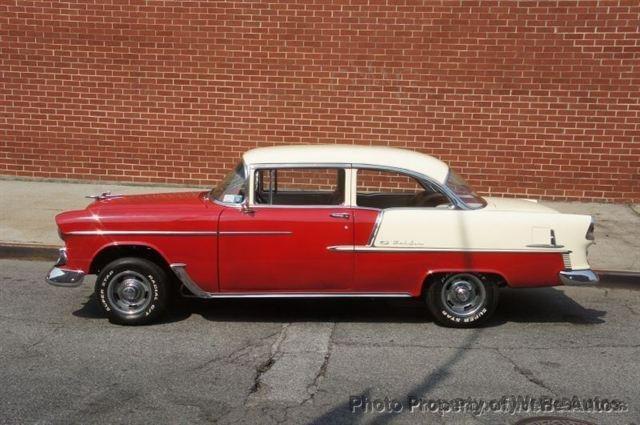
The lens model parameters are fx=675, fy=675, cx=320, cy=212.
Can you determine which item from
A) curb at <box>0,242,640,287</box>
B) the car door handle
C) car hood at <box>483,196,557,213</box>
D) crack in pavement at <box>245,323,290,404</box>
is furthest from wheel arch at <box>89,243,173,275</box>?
car hood at <box>483,196,557,213</box>

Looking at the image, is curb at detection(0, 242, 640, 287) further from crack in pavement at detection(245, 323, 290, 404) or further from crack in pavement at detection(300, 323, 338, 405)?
crack in pavement at detection(300, 323, 338, 405)

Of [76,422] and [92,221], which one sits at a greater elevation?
[92,221]

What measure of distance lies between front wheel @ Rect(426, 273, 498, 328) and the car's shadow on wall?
0.88 ft

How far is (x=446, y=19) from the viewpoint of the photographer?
1052 centimetres

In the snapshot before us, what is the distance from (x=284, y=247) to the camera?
554cm

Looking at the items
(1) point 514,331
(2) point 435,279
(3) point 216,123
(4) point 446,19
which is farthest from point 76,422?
(4) point 446,19

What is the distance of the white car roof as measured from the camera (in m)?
5.80

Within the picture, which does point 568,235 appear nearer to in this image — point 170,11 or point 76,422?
point 76,422

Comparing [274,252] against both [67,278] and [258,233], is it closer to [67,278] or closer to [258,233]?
[258,233]

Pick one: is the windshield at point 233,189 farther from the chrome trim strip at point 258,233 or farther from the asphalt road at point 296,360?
the asphalt road at point 296,360

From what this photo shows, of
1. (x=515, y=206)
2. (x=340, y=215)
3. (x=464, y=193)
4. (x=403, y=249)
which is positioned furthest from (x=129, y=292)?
(x=515, y=206)

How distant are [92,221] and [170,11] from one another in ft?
20.7

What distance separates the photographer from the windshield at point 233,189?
5715mm

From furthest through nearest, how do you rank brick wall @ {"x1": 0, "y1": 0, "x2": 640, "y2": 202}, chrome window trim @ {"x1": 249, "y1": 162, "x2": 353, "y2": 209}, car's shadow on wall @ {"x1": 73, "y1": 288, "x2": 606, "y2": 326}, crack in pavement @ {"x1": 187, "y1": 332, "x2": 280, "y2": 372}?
brick wall @ {"x1": 0, "y1": 0, "x2": 640, "y2": 202} < car's shadow on wall @ {"x1": 73, "y1": 288, "x2": 606, "y2": 326} < chrome window trim @ {"x1": 249, "y1": 162, "x2": 353, "y2": 209} < crack in pavement @ {"x1": 187, "y1": 332, "x2": 280, "y2": 372}
